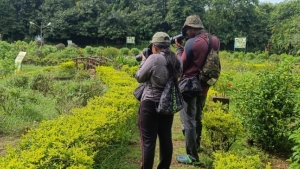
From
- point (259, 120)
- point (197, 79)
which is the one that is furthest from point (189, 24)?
point (259, 120)

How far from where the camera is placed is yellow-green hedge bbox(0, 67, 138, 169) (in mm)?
2145

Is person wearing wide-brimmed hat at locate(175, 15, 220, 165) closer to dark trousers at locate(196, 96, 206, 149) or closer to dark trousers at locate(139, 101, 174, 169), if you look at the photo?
dark trousers at locate(196, 96, 206, 149)

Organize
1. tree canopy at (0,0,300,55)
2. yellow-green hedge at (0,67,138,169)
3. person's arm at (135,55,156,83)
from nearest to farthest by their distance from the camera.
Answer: yellow-green hedge at (0,67,138,169)
person's arm at (135,55,156,83)
tree canopy at (0,0,300,55)

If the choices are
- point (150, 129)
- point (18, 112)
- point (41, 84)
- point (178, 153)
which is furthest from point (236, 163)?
point (41, 84)

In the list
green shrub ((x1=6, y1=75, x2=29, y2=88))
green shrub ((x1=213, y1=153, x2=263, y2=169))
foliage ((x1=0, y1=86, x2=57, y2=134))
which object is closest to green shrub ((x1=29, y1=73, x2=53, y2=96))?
green shrub ((x1=6, y1=75, x2=29, y2=88))

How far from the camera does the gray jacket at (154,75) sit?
2.78m

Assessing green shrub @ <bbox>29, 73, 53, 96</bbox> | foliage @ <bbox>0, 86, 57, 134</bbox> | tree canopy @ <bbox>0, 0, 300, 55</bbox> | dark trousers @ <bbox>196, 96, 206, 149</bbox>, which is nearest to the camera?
dark trousers @ <bbox>196, 96, 206, 149</bbox>

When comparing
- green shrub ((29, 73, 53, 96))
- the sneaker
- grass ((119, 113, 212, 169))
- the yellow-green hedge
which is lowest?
grass ((119, 113, 212, 169))

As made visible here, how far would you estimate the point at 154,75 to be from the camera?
2805mm

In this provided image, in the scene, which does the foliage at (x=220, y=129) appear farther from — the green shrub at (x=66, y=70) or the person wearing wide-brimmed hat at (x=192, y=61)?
the green shrub at (x=66, y=70)

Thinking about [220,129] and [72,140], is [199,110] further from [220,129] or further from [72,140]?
[72,140]

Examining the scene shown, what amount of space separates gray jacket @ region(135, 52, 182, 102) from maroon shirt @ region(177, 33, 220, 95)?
570 mm

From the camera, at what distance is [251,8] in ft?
135

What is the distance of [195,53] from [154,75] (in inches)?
28.9
